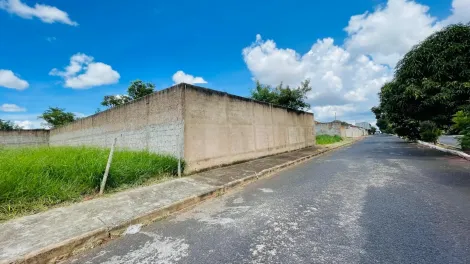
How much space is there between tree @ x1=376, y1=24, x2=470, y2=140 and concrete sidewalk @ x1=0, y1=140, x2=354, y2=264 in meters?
11.0

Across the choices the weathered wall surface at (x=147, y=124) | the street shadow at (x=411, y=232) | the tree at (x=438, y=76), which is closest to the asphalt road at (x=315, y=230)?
the street shadow at (x=411, y=232)

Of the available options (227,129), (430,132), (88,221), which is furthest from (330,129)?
(88,221)

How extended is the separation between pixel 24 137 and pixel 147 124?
19.0 metres

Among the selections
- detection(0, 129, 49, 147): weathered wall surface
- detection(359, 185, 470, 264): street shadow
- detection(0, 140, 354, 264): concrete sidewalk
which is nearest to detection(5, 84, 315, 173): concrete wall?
detection(0, 140, 354, 264): concrete sidewalk

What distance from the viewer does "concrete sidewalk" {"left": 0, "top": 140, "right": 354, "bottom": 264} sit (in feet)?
8.96

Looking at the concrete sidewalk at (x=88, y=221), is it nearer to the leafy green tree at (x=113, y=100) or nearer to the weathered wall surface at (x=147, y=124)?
the weathered wall surface at (x=147, y=124)

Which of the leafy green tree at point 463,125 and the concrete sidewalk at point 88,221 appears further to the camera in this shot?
the leafy green tree at point 463,125

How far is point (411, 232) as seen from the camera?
2.90m

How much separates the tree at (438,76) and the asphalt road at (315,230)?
25.7ft

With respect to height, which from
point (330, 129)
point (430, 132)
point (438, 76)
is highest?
point (438, 76)

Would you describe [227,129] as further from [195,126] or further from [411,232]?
[411,232]

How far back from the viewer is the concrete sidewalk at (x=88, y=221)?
2.73 meters

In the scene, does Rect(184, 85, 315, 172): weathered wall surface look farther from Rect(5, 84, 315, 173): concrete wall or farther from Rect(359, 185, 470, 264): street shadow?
Rect(359, 185, 470, 264): street shadow

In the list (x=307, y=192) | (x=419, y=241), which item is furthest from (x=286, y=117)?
(x=419, y=241)
